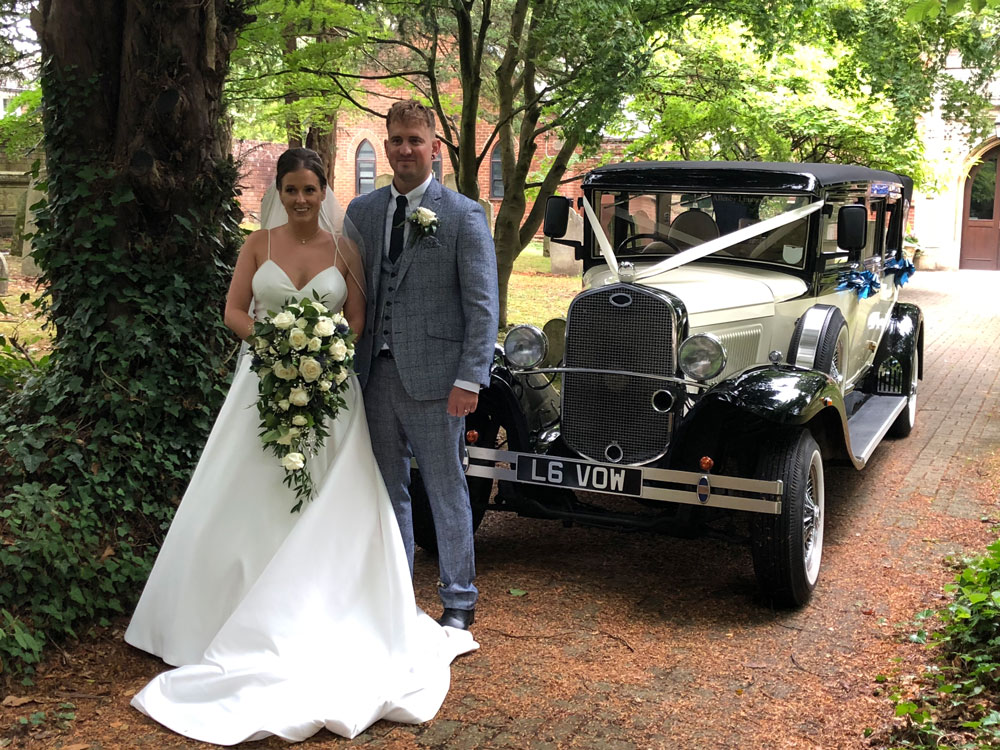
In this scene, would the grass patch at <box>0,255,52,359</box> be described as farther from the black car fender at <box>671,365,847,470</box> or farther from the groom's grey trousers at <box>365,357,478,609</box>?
the black car fender at <box>671,365,847,470</box>

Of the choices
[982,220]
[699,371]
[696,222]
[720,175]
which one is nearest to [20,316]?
[696,222]

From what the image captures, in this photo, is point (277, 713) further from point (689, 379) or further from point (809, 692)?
point (689, 379)

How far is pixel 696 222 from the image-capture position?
657 cm

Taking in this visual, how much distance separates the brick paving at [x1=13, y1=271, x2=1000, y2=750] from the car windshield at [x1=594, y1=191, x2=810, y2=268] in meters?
1.79

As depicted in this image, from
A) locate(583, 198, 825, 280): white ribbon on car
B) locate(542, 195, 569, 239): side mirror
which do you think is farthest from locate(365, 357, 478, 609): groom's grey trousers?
locate(542, 195, 569, 239): side mirror

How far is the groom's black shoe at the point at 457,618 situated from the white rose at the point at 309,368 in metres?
1.30

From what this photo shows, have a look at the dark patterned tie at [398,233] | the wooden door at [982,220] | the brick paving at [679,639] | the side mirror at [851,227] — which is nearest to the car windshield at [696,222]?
the side mirror at [851,227]

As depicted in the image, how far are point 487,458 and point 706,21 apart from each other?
596 centimetres

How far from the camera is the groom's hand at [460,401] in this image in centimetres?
427

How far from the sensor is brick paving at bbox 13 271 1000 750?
3797 mm

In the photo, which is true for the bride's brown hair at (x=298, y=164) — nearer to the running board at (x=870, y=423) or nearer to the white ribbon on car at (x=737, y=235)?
the white ribbon on car at (x=737, y=235)

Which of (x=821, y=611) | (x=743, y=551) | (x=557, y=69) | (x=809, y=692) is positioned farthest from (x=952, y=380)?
(x=809, y=692)

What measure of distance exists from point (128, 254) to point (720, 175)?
136 inches

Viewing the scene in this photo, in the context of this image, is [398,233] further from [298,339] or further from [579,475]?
[579,475]
